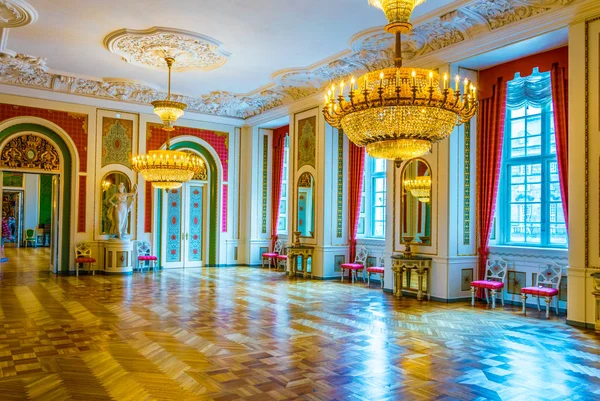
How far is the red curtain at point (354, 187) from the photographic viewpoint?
10.8 m

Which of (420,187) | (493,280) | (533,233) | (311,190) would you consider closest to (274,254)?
(311,190)

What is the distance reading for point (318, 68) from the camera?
31.7 ft

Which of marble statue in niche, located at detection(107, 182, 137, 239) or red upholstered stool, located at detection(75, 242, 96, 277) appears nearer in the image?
red upholstered stool, located at detection(75, 242, 96, 277)

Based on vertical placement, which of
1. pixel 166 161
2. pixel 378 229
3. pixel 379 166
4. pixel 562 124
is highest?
pixel 562 124

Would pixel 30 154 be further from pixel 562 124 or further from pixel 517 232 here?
pixel 562 124

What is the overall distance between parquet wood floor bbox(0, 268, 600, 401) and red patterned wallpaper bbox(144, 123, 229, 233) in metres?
4.12

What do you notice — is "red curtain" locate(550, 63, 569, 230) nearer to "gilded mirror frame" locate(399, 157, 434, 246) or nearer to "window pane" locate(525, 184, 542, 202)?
"window pane" locate(525, 184, 542, 202)

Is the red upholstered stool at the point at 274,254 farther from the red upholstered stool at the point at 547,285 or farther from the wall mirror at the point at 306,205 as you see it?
the red upholstered stool at the point at 547,285

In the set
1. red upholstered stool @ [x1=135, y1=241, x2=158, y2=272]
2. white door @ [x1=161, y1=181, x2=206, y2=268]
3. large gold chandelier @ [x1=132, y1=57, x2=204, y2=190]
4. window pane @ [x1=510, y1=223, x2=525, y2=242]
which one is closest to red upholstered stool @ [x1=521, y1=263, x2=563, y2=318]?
window pane @ [x1=510, y1=223, x2=525, y2=242]

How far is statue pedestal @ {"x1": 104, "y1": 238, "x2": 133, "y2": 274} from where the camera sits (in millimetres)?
11125

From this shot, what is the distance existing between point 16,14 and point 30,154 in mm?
4407

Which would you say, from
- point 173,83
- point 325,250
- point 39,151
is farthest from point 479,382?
point 39,151

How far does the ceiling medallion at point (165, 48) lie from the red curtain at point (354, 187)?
3409 mm

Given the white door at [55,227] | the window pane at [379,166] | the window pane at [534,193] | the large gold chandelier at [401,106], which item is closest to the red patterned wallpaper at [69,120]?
the white door at [55,227]
